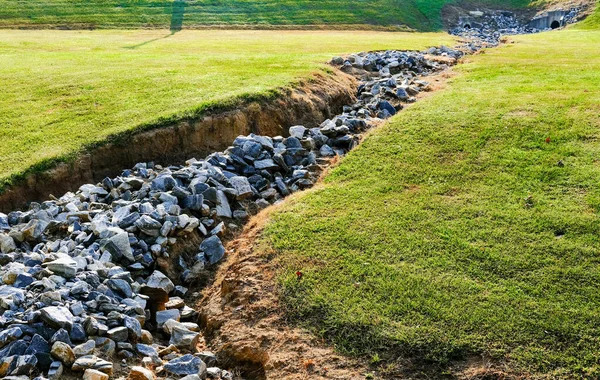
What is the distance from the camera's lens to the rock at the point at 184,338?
10.4 metres

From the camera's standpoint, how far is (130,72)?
2309 cm

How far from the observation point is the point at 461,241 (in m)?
11.7

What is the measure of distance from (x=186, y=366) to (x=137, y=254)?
3.68 metres

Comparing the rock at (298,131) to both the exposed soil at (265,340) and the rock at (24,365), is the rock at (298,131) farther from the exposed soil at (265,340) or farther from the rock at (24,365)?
the rock at (24,365)

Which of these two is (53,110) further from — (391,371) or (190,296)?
(391,371)

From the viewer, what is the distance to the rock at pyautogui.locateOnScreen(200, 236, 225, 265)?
510 inches

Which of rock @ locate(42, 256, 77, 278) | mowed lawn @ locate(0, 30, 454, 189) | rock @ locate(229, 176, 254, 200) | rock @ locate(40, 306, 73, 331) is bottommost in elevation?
rock @ locate(40, 306, 73, 331)

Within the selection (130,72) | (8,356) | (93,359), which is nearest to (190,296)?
(93,359)

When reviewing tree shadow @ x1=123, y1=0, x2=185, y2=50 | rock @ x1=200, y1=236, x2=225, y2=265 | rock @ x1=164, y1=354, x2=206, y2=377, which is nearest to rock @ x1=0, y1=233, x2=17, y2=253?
rock @ x1=200, y1=236, x2=225, y2=265

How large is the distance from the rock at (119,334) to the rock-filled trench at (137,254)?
0.06 ft

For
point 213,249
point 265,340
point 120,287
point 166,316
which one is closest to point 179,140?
point 213,249

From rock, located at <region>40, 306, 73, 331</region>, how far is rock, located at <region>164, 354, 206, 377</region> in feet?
6.01

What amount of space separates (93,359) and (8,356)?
1296mm

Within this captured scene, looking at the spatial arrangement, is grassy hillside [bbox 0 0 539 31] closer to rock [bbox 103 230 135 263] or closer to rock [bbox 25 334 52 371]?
rock [bbox 103 230 135 263]
